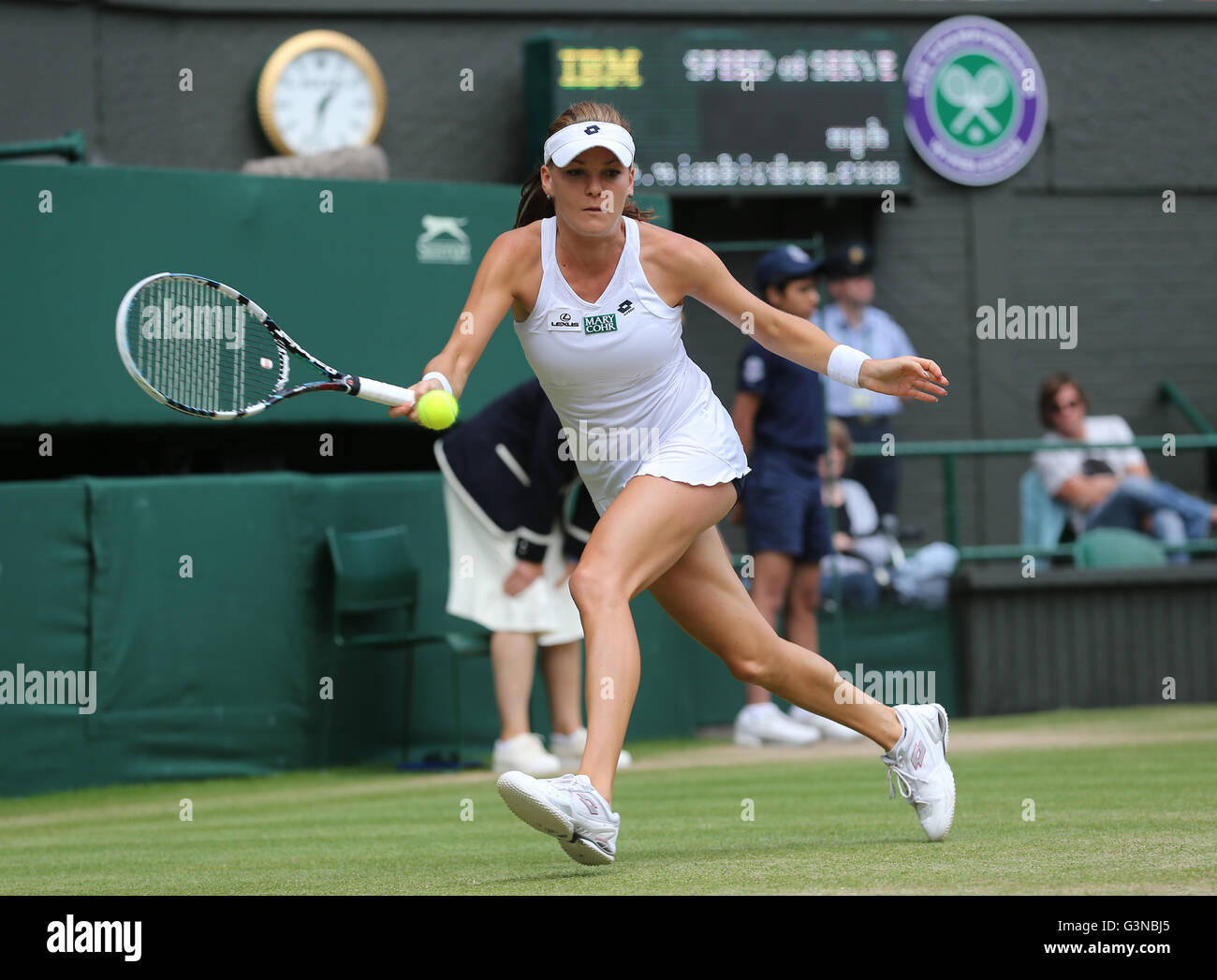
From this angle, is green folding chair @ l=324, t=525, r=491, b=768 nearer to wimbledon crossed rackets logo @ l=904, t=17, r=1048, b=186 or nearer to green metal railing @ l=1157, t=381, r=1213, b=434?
wimbledon crossed rackets logo @ l=904, t=17, r=1048, b=186

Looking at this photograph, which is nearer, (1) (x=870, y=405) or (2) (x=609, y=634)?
(2) (x=609, y=634)

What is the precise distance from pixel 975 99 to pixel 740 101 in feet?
7.57

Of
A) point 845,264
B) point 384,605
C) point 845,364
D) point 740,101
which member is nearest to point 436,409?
point 845,364

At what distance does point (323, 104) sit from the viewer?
509 inches

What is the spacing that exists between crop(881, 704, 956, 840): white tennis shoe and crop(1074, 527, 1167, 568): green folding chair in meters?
6.17

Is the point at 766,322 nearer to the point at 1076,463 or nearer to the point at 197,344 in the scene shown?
the point at 197,344

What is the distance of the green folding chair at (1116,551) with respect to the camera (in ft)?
36.3

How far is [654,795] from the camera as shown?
7.21 metres

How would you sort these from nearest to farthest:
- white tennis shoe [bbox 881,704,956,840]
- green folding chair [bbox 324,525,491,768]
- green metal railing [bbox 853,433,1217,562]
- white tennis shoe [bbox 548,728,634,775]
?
white tennis shoe [bbox 881,704,956,840]
white tennis shoe [bbox 548,728,634,775]
green folding chair [bbox 324,525,491,768]
green metal railing [bbox 853,433,1217,562]

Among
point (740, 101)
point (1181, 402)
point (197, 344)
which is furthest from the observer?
point (1181, 402)

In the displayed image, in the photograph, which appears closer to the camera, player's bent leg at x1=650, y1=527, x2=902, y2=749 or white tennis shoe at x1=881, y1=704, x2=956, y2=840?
player's bent leg at x1=650, y1=527, x2=902, y2=749

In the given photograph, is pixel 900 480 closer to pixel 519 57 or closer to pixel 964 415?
pixel 964 415

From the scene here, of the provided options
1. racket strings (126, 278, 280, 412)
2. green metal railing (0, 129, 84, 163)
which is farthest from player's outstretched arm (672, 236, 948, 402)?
green metal railing (0, 129, 84, 163)

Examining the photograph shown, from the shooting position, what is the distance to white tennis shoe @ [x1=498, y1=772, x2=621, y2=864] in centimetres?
421
